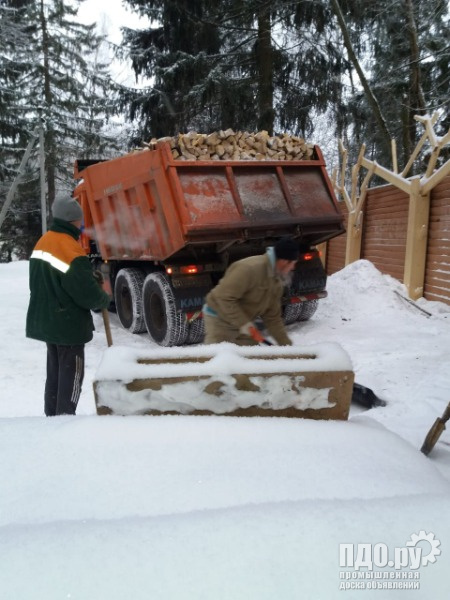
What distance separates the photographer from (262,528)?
112cm

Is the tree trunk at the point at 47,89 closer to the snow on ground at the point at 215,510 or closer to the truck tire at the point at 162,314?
the truck tire at the point at 162,314

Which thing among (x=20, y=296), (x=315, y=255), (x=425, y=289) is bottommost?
(x=20, y=296)

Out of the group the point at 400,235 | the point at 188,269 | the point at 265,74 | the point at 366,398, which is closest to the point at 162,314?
the point at 188,269

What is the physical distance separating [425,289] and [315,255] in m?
2.22

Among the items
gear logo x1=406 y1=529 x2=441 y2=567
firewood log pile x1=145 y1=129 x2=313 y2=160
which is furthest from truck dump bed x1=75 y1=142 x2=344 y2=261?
gear logo x1=406 y1=529 x2=441 y2=567

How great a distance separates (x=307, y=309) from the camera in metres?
6.95

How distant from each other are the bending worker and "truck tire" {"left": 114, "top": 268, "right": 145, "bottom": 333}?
3224mm

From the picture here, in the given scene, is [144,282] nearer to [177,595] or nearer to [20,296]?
[20,296]

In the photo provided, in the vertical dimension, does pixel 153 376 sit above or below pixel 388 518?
above

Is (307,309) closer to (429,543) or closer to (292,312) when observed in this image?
(292,312)

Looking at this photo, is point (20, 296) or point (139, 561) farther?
point (20, 296)

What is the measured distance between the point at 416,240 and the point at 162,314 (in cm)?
427

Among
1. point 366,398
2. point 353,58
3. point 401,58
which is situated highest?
point 401,58

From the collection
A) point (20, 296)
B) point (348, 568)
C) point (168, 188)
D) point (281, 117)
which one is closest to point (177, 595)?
Result: point (348, 568)
